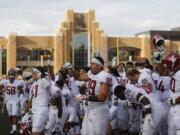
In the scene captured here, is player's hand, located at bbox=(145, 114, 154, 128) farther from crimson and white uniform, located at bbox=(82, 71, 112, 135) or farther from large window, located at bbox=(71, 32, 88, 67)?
large window, located at bbox=(71, 32, 88, 67)

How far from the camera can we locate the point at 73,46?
8175 cm

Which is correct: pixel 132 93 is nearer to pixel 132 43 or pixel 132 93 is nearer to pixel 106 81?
pixel 106 81

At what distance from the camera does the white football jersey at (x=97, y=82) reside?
9.85 metres

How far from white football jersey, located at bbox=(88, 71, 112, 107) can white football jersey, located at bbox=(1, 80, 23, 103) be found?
899cm

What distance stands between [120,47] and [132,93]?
227ft

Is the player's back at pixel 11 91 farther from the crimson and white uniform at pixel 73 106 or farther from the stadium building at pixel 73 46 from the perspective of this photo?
the stadium building at pixel 73 46

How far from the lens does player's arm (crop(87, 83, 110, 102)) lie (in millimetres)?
9703

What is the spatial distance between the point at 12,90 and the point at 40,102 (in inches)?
308

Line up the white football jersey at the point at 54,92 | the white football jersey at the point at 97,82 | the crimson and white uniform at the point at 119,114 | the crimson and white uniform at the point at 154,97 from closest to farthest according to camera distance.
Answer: the white football jersey at the point at 97,82
the crimson and white uniform at the point at 154,97
the white football jersey at the point at 54,92
the crimson and white uniform at the point at 119,114

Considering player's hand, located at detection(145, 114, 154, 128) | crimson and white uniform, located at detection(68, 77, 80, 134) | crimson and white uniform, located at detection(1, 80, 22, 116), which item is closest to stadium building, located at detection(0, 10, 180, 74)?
crimson and white uniform, located at detection(1, 80, 22, 116)

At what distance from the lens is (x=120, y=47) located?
259 feet

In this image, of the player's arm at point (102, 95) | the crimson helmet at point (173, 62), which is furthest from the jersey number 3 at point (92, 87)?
the crimson helmet at point (173, 62)

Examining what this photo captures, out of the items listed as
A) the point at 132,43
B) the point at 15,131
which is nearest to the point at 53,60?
the point at 132,43

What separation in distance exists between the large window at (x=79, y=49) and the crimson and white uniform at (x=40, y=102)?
68371 millimetres
